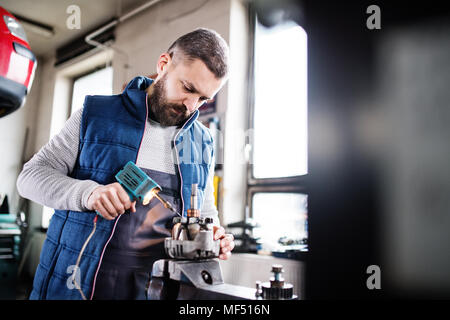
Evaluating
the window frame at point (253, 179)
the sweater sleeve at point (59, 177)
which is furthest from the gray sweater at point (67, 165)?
the window frame at point (253, 179)

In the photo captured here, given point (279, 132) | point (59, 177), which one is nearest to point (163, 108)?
point (59, 177)

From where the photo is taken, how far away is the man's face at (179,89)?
80 cm

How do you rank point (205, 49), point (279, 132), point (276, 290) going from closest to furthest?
point (276, 290)
point (205, 49)
point (279, 132)

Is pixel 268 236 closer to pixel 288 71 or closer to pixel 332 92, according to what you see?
pixel 288 71

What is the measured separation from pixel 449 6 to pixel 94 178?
0.74 metres

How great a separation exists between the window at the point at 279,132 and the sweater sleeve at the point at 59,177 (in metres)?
0.57

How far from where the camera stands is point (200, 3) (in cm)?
86

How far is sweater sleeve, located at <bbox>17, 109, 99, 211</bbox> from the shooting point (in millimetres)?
648

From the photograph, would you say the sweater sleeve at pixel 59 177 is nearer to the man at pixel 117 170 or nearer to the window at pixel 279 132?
the man at pixel 117 170

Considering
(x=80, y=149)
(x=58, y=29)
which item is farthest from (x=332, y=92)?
(x=58, y=29)

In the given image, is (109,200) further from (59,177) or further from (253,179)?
(253,179)

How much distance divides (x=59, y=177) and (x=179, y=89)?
36cm

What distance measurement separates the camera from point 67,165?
2.42 ft

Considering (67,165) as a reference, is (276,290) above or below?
below
